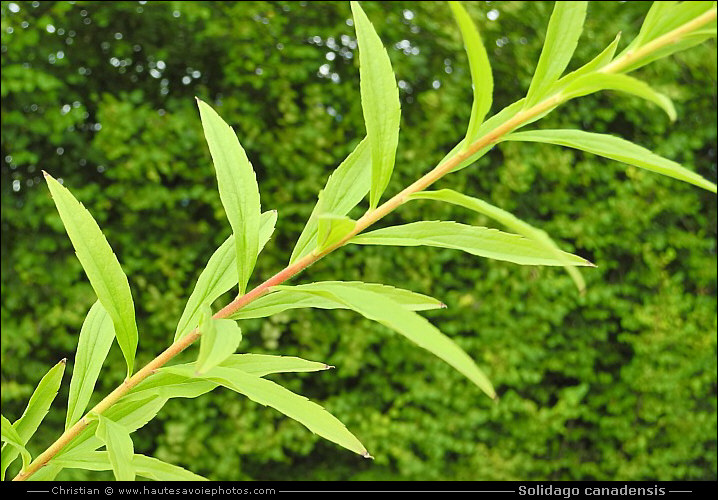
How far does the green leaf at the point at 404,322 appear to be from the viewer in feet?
1.13

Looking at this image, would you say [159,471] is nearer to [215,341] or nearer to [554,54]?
[215,341]

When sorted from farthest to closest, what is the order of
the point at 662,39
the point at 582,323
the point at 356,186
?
the point at 582,323, the point at 356,186, the point at 662,39

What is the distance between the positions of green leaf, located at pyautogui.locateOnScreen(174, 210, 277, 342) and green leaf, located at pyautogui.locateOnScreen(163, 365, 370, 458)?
0.06 metres

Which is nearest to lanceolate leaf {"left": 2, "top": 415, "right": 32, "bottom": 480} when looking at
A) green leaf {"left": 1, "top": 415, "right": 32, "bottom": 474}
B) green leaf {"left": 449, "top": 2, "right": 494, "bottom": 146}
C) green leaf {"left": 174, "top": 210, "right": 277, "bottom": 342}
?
green leaf {"left": 1, "top": 415, "right": 32, "bottom": 474}

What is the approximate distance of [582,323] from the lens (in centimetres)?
262

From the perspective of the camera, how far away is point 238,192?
474 mm

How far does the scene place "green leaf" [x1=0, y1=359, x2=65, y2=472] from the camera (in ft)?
1.75

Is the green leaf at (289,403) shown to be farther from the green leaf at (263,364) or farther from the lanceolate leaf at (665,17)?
the lanceolate leaf at (665,17)

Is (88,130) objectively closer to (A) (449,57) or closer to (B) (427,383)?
(A) (449,57)

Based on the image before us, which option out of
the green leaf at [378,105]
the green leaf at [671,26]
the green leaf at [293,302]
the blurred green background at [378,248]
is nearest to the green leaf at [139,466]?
the green leaf at [293,302]

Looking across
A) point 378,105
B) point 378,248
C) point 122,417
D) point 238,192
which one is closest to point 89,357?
point 122,417

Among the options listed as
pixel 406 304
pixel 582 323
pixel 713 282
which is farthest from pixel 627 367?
pixel 406 304

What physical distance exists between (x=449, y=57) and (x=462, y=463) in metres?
1.34

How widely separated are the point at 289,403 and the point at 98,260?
0.15 m
